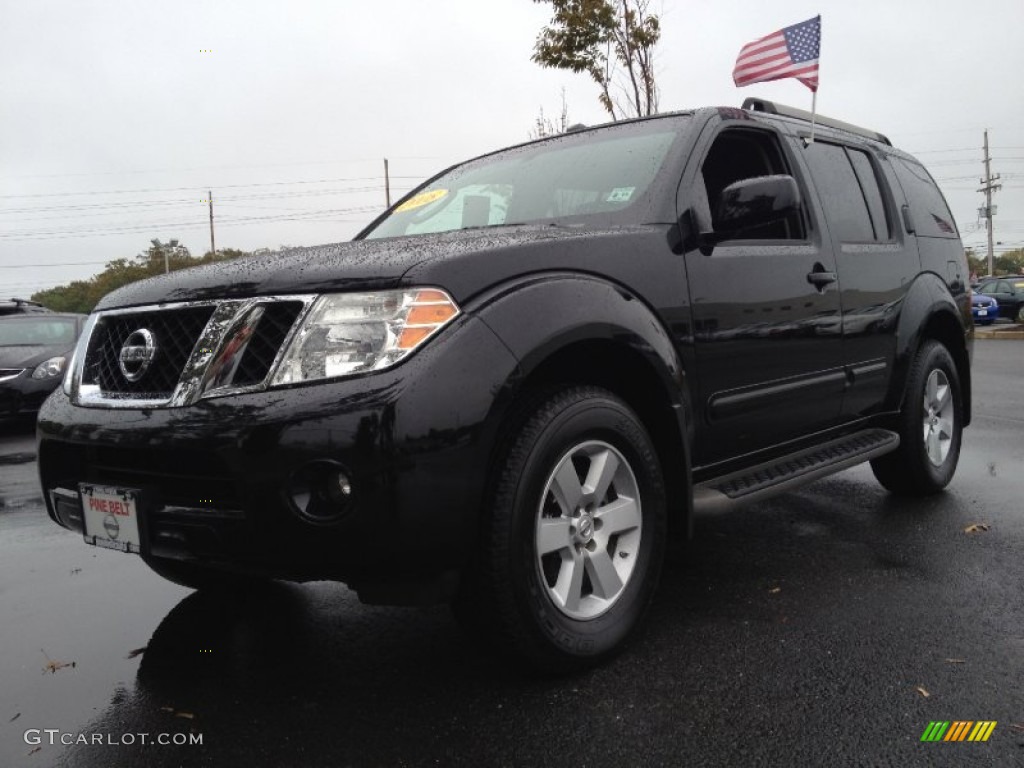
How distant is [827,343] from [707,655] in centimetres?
161

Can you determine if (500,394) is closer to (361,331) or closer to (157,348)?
(361,331)


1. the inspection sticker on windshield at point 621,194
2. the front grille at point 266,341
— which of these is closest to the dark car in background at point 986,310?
the inspection sticker on windshield at point 621,194

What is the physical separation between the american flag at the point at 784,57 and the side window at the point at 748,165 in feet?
6.79

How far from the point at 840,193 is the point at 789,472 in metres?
1.52

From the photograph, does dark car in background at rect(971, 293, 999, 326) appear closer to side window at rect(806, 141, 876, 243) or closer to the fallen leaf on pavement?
side window at rect(806, 141, 876, 243)

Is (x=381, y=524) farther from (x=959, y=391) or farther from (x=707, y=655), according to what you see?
(x=959, y=391)

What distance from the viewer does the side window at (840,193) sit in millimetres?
3834

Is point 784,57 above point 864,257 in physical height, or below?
above

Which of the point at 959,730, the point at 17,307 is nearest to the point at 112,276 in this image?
the point at 17,307

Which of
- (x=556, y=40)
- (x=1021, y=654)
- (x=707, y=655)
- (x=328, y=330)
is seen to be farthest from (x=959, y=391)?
(x=556, y=40)

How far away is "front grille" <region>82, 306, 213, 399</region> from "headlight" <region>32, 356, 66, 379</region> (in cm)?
739

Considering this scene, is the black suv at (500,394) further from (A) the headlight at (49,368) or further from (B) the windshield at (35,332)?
(B) the windshield at (35,332)

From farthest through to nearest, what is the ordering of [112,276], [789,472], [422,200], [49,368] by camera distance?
[112,276], [49,368], [422,200], [789,472]

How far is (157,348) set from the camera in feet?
7.78
